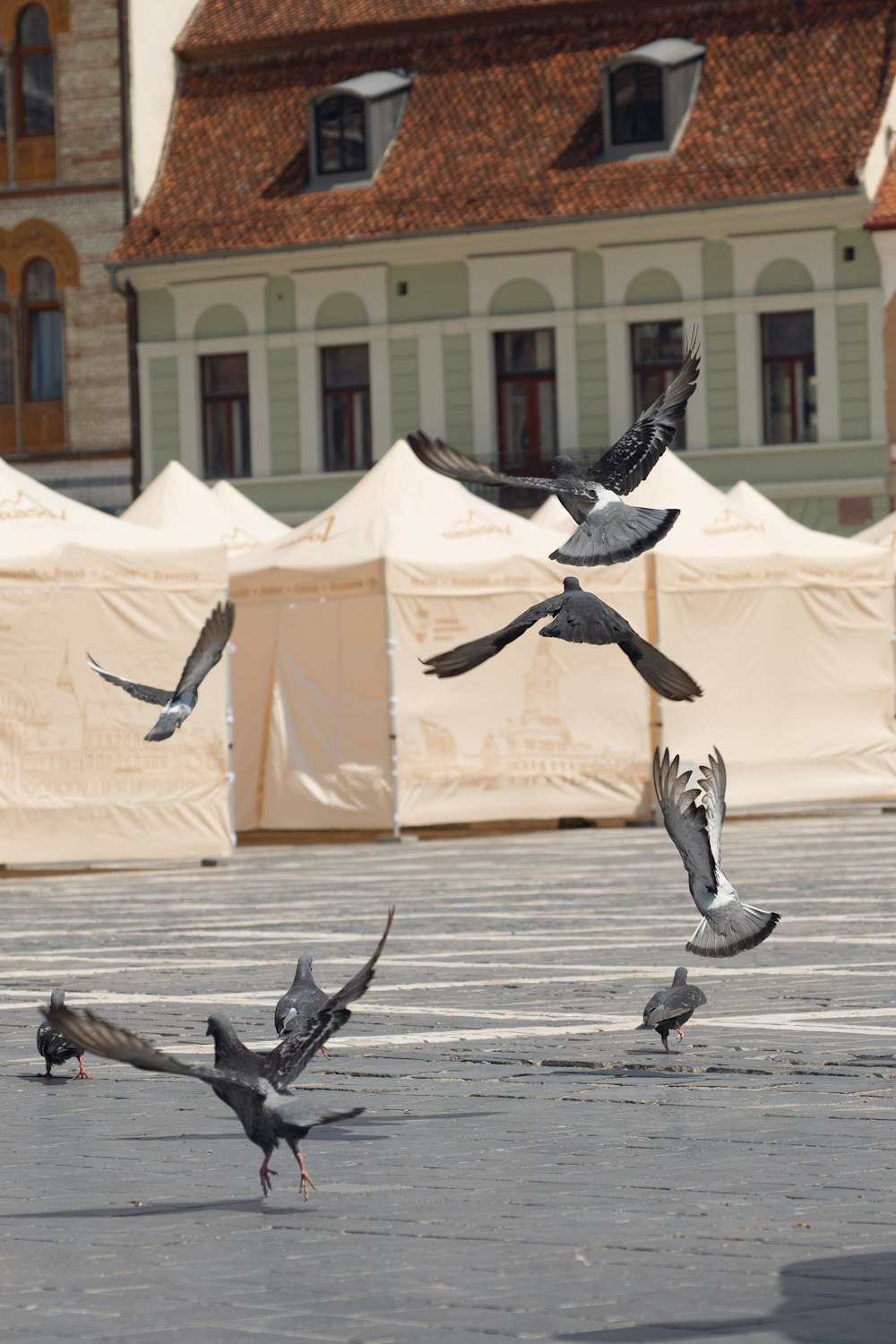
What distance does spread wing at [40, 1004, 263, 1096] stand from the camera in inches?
242

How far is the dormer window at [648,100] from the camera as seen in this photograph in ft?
131

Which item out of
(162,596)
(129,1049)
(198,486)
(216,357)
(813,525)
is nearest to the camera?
(129,1049)

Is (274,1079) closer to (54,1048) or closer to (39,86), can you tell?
(54,1048)

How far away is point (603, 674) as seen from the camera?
1059 inches

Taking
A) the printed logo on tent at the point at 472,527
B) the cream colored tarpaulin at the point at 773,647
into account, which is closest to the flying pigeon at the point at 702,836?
the printed logo on tent at the point at 472,527

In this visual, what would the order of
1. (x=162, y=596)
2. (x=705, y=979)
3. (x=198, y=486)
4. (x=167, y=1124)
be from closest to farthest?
(x=167, y=1124), (x=705, y=979), (x=162, y=596), (x=198, y=486)

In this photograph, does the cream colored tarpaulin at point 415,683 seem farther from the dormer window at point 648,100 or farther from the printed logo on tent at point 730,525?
the dormer window at point 648,100

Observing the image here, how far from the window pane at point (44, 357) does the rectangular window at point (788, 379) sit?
36.5ft

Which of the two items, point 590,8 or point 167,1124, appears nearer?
point 167,1124

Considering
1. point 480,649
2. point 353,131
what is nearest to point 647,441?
point 480,649

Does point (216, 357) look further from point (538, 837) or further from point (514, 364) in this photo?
point (538, 837)

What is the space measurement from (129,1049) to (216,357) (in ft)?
120

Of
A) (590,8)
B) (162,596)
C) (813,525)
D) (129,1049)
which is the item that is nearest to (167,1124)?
(129,1049)

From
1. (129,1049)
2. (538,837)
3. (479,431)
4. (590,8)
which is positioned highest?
(590,8)
